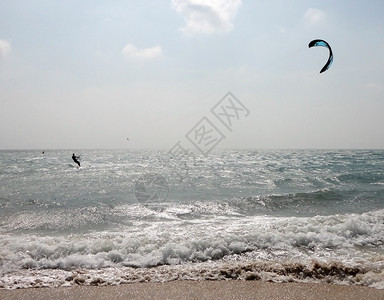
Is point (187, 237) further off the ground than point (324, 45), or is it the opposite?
point (324, 45)

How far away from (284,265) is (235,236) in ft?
5.61

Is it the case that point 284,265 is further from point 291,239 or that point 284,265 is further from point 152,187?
point 152,187

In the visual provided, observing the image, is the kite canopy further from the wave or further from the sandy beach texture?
the sandy beach texture

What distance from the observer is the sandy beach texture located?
4387 millimetres

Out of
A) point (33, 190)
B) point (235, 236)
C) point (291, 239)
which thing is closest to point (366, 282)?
point (291, 239)

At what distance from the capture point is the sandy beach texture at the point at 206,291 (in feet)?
14.4

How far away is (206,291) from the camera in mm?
4531

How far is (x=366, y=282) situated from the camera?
478 cm

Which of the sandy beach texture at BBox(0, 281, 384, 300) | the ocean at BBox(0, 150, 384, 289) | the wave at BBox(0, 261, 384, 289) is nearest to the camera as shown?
the sandy beach texture at BBox(0, 281, 384, 300)

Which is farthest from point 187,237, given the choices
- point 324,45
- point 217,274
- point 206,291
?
point 324,45

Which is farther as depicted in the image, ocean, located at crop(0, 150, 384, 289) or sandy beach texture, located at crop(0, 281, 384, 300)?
ocean, located at crop(0, 150, 384, 289)

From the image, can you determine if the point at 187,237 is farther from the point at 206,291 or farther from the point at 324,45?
the point at 324,45

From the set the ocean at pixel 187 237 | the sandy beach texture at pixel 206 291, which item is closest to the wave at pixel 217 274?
the ocean at pixel 187 237

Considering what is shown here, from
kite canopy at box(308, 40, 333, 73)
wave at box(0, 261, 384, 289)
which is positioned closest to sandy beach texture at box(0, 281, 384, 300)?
wave at box(0, 261, 384, 289)
